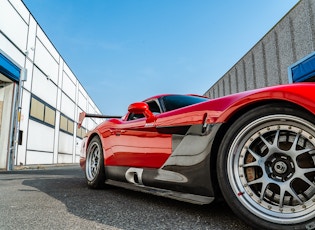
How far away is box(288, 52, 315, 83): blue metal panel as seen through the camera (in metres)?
4.67

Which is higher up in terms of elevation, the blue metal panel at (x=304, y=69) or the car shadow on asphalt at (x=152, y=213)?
the blue metal panel at (x=304, y=69)

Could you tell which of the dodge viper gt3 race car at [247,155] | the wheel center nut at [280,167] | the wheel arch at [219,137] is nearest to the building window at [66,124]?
the dodge viper gt3 race car at [247,155]

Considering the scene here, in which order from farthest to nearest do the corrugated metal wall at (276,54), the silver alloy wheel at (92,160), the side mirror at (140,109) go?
1. the corrugated metal wall at (276,54)
2. the silver alloy wheel at (92,160)
3. the side mirror at (140,109)

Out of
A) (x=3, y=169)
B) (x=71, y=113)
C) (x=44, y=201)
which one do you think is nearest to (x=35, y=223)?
(x=44, y=201)

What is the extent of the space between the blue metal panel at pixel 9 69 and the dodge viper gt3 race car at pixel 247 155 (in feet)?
25.9

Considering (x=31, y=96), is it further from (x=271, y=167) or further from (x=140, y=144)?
(x=271, y=167)

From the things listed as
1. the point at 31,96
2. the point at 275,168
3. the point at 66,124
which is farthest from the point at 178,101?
the point at 66,124

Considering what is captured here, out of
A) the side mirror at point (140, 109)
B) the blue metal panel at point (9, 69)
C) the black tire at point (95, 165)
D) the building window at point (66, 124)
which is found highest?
the blue metal panel at point (9, 69)

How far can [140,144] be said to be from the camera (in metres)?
2.58

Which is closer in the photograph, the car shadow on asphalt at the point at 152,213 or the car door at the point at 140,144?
the car shadow on asphalt at the point at 152,213

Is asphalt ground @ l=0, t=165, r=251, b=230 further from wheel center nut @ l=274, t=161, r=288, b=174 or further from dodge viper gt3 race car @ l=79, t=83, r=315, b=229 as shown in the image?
wheel center nut @ l=274, t=161, r=288, b=174

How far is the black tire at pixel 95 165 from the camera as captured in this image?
3463 mm

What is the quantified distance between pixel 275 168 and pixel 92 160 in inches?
113

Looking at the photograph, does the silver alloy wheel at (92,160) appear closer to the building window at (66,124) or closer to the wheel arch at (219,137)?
the wheel arch at (219,137)
